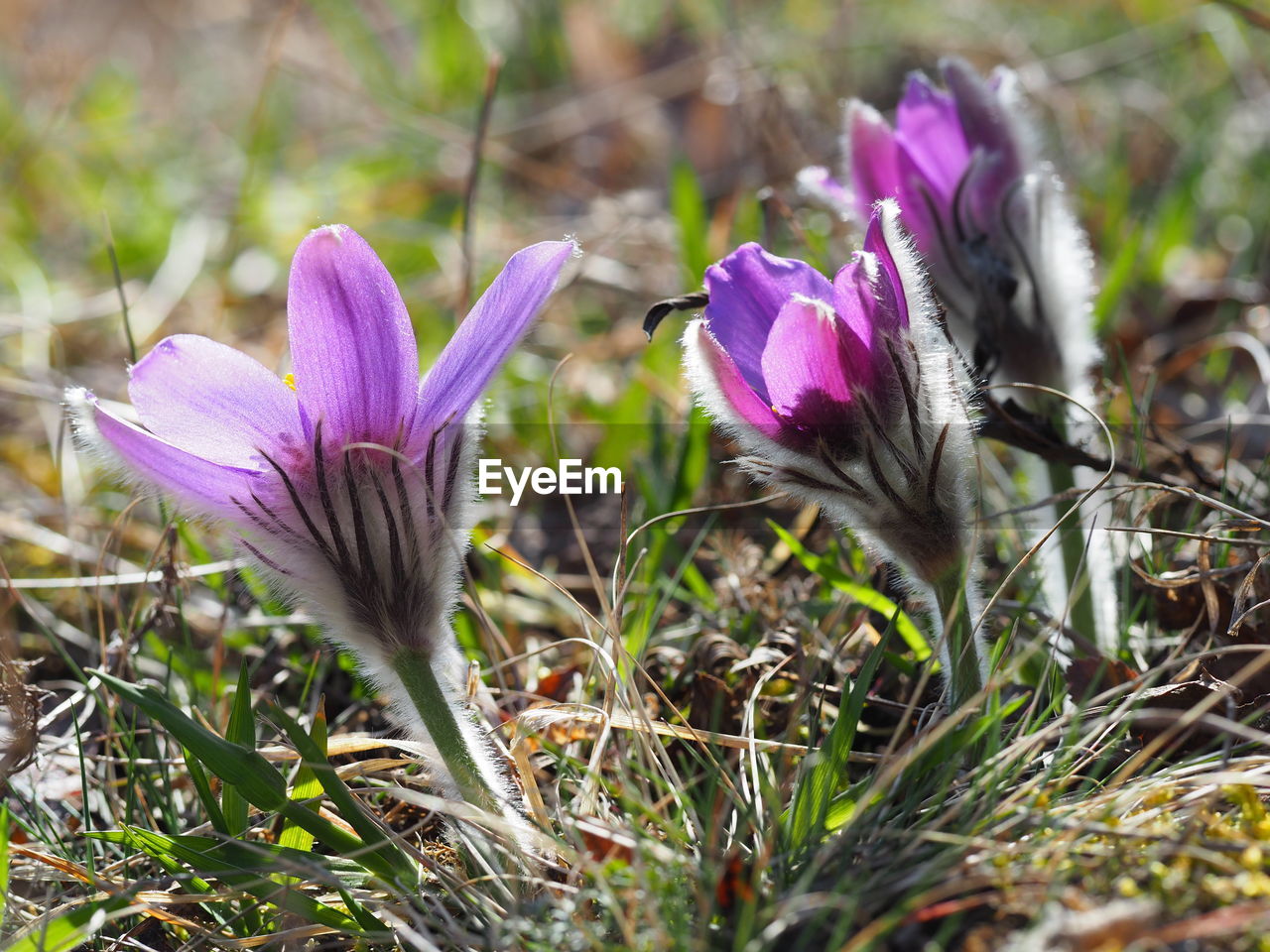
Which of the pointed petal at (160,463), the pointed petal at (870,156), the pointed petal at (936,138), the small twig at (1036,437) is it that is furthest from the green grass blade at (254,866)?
the pointed petal at (936,138)

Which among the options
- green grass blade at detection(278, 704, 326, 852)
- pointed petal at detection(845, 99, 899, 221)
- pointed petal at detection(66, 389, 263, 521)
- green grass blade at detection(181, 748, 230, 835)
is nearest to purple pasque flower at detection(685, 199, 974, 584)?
pointed petal at detection(845, 99, 899, 221)

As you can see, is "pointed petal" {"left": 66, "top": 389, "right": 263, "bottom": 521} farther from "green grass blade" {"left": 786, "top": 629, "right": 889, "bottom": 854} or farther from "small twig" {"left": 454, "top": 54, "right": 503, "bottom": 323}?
"small twig" {"left": 454, "top": 54, "right": 503, "bottom": 323}

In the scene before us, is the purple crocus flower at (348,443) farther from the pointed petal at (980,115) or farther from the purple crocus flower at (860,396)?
the pointed petal at (980,115)

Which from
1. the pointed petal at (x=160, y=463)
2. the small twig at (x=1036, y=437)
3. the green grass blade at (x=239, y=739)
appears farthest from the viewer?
the small twig at (x=1036, y=437)

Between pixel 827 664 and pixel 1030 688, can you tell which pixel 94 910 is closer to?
pixel 827 664

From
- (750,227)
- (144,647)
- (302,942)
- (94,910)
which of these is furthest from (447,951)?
(750,227)

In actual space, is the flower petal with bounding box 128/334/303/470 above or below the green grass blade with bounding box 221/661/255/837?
above
